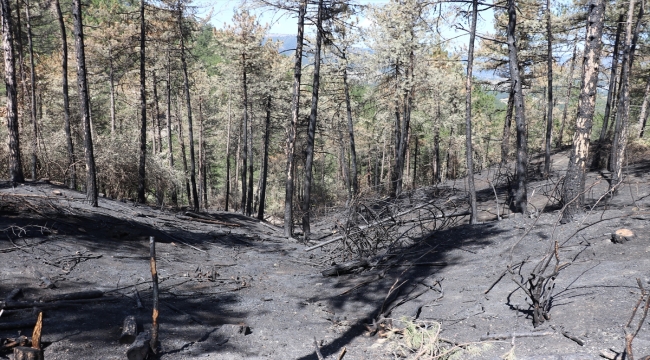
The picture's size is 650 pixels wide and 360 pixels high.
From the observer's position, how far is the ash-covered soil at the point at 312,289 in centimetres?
509

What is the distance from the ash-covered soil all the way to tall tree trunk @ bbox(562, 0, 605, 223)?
0.65 m

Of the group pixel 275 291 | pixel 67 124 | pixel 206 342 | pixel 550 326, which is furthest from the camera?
pixel 67 124

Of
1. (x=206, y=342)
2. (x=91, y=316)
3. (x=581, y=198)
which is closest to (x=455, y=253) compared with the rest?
(x=581, y=198)

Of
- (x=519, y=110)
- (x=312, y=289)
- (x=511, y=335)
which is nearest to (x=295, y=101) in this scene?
(x=519, y=110)

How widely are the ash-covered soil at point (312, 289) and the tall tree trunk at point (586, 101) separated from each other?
0.65 m

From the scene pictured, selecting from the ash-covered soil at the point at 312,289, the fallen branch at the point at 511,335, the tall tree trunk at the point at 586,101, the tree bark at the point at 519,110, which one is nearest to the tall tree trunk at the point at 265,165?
the ash-covered soil at the point at 312,289

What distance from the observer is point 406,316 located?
6020mm

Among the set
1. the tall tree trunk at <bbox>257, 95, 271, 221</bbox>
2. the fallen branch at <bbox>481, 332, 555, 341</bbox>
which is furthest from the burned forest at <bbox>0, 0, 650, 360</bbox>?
the tall tree trunk at <bbox>257, 95, 271, 221</bbox>

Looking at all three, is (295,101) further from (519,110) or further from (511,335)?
(511,335)

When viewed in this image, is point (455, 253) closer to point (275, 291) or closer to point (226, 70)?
point (275, 291)

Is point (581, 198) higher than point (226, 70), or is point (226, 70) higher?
point (226, 70)

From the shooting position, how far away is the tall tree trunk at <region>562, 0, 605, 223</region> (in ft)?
25.7

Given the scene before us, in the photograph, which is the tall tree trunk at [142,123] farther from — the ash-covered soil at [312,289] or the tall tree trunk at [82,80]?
the ash-covered soil at [312,289]

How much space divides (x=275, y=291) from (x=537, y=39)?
20941 mm
